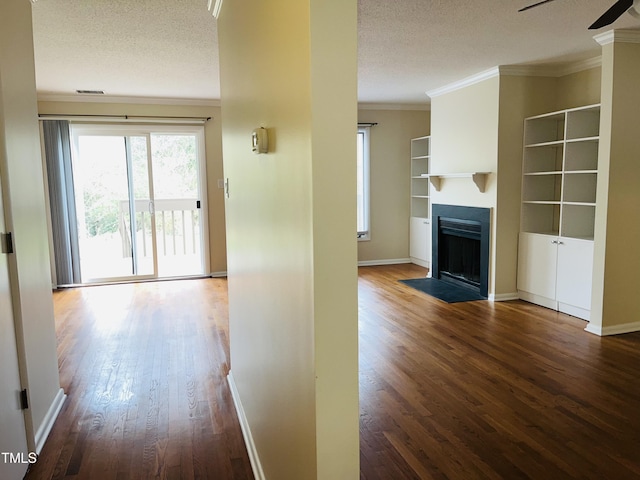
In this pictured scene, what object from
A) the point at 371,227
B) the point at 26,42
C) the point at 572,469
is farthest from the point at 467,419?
the point at 371,227

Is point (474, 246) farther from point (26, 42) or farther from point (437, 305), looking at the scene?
point (26, 42)

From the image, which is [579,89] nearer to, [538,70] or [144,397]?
[538,70]

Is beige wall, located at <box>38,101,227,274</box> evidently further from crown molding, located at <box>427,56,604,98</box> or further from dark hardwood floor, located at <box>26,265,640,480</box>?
crown molding, located at <box>427,56,604,98</box>

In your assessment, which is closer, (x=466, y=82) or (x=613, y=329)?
(x=613, y=329)

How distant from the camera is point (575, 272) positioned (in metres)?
4.34

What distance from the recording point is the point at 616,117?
150 inches

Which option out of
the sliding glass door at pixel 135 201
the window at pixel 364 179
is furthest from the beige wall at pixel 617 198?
the sliding glass door at pixel 135 201

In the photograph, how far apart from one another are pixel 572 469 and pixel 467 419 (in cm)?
56

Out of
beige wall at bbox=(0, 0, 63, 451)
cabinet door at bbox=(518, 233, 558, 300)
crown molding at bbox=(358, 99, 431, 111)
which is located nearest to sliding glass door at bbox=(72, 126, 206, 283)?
crown molding at bbox=(358, 99, 431, 111)

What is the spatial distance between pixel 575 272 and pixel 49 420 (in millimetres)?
4320

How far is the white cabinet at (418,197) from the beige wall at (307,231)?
219 inches

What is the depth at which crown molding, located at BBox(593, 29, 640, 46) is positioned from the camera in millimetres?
3686

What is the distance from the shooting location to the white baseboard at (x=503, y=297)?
5109 millimetres

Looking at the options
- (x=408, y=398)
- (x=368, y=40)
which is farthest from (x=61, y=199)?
(x=408, y=398)
